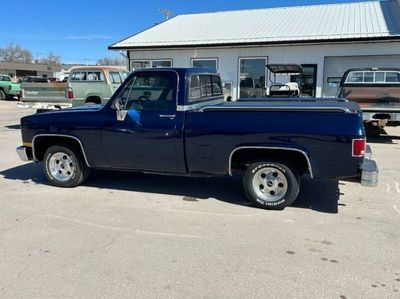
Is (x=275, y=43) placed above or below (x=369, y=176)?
above

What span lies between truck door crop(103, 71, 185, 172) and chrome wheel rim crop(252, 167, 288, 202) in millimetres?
1056

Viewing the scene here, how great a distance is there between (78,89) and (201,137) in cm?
954

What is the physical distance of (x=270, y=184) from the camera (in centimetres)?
522

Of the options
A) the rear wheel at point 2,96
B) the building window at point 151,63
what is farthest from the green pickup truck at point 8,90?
the building window at point 151,63

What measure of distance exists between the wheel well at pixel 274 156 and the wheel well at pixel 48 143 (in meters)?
2.52

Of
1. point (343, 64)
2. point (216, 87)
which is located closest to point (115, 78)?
point (216, 87)

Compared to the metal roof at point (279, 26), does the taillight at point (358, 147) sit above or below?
below

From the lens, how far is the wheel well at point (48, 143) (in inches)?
243

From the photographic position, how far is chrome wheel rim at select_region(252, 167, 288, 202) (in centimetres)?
513

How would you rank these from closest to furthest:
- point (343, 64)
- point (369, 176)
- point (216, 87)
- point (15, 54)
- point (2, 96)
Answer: point (369, 176) → point (216, 87) → point (343, 64) → point (2, 96) → point (15, 54)

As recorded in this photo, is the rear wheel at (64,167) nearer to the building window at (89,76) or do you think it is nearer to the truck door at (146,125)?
the truck door at (146,125)

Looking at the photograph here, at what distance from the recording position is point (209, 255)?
388cm

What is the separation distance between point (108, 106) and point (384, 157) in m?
6.33

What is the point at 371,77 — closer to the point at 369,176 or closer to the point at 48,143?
the point at 369,176
